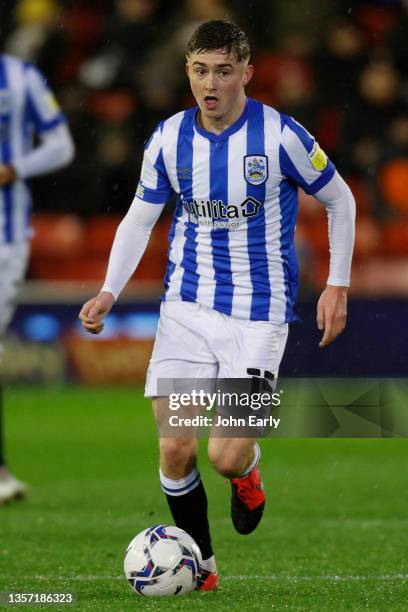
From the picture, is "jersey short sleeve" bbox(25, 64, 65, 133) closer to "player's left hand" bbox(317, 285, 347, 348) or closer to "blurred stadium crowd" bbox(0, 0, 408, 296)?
"player's left hand" bbox(317, 285, 347, 348)

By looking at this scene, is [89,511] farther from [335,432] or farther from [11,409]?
[11,409]

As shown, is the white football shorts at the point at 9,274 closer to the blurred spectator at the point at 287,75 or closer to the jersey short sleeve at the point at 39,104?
the jersey short sleeve at the point at 39,104

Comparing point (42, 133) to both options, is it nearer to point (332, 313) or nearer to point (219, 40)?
point (219, 40)

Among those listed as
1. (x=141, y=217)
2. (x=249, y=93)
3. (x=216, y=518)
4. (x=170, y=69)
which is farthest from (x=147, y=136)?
(x=141, y=217)

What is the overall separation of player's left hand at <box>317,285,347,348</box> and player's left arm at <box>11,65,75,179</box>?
3.07 metres

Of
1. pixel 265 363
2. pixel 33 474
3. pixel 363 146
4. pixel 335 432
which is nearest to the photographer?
pixel 265 363

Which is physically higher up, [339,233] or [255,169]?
[255,169]

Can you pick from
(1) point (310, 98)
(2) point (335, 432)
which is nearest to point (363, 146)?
(1) point (310, 98)

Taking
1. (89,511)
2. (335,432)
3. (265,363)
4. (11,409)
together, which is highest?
(265,363)

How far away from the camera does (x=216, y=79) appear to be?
4895 mm

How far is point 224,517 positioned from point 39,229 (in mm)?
6312

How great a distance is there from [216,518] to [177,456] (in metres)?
1.94

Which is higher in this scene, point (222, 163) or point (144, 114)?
point (222, 163)

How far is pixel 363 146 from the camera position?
12.3 m
